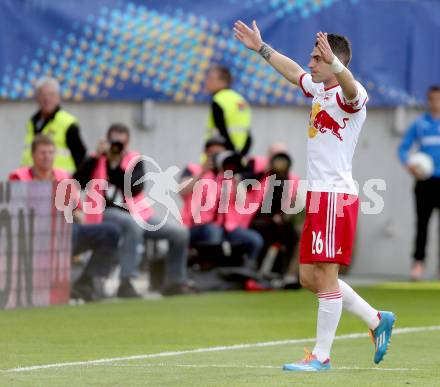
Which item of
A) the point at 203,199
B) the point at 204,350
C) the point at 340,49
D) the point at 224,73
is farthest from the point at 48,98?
the point at 340,49

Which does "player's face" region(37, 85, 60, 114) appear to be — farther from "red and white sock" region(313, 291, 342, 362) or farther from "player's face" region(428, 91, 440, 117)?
"red and white sock" region(313, 291, 342, 362)

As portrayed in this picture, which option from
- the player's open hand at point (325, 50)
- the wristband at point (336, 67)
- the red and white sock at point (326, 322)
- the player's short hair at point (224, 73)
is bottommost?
the red and white sock at point (326, 322)

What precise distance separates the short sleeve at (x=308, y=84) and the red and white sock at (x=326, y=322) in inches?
50.6

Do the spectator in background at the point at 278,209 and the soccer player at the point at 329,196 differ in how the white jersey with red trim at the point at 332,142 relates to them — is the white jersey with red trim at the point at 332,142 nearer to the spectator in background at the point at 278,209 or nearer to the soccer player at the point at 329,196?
the soccer player at the point at 329,196

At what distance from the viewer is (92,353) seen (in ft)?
31.9

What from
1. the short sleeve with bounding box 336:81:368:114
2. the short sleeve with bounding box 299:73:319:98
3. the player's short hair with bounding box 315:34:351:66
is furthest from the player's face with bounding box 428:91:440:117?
the short sleeve with bounding box 336:81:368:114

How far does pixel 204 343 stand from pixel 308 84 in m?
2.32

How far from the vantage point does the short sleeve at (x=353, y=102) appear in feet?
28.4

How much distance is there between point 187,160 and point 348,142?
32.2 ft

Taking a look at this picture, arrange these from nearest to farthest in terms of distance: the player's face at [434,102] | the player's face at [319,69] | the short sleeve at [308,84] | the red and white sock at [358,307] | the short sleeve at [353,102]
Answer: the short sleeve at [353,102]
the player's face at [319,69]
the red and white sock at [358,307]
the short sleeve at [308,84]
the player's face at [434,102]

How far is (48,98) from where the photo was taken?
15.1 meters

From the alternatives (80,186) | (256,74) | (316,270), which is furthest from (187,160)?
(316,270)

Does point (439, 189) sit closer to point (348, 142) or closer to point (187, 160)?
point (187, 160)

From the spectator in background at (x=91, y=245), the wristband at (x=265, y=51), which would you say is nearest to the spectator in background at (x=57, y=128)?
the spectator in background at (x=91, y=245)
